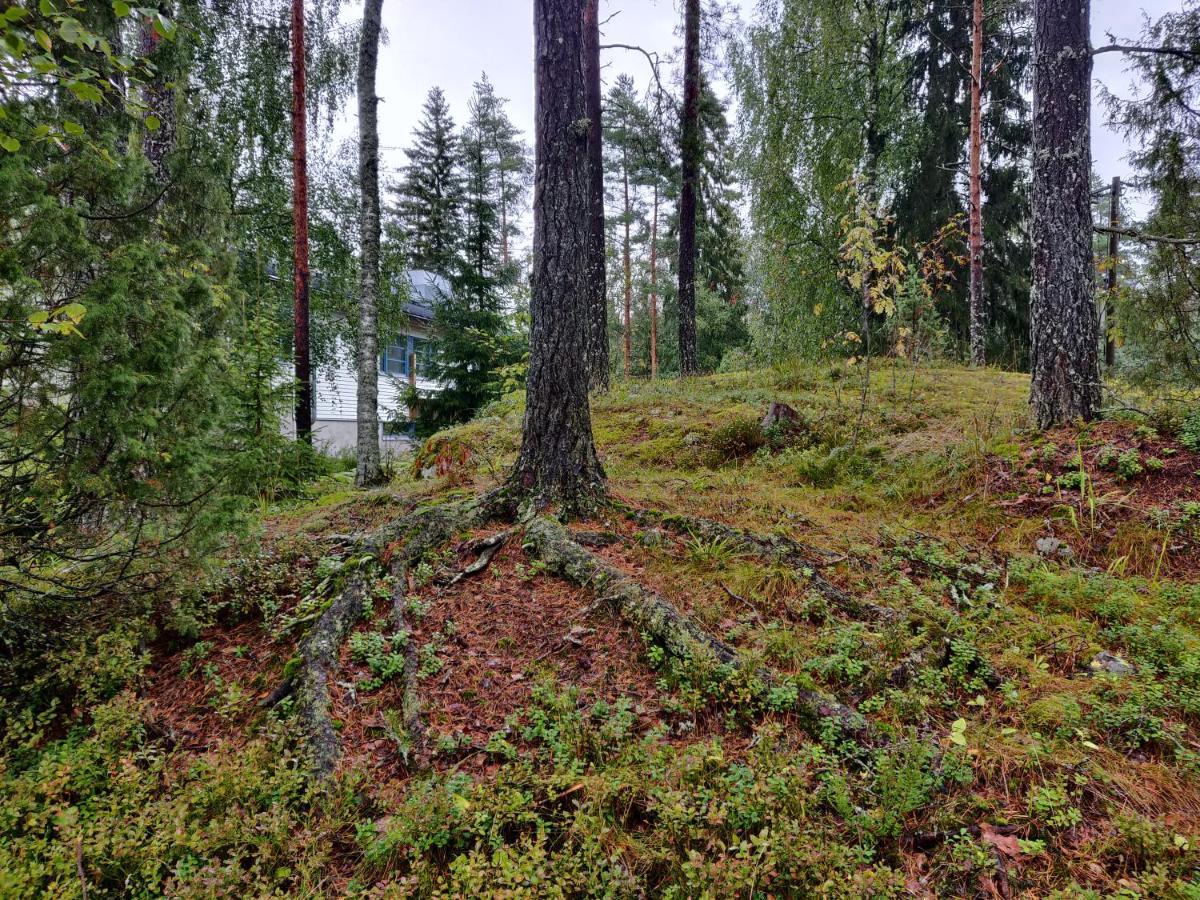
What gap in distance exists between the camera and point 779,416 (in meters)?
6.00

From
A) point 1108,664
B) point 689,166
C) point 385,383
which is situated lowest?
point 1108,664

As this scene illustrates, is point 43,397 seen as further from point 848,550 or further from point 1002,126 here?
point 1002,126

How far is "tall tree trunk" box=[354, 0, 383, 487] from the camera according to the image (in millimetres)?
7500

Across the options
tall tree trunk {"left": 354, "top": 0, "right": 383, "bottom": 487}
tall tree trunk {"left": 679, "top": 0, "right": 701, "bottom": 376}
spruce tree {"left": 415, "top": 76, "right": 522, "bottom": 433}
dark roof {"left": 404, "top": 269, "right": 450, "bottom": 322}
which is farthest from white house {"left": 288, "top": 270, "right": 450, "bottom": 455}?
tall tree trunk {"left": 679, "top": 0, "right": 701, "bottom": 376}

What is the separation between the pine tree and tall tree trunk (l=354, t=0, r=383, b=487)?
4.61 metres

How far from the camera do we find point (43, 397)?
2.39 meters

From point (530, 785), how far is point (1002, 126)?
1558cm

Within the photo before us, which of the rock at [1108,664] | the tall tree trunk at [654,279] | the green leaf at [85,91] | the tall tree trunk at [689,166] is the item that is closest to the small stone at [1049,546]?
the rock at [1108,664]

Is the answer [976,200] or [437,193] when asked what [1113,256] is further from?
[437,193]

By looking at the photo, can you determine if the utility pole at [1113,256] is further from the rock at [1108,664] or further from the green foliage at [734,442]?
the rock at [1108,664]

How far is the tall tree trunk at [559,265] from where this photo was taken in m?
3.81

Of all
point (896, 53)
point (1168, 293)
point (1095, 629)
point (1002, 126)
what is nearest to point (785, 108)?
point (896, 53)

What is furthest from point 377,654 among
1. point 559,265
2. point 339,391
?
point 339,391

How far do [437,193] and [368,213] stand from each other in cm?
930
